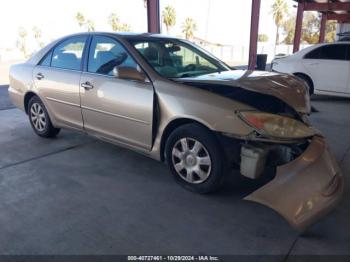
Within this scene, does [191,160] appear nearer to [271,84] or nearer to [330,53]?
[271,84]

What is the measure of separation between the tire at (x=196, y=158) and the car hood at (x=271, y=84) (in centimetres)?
50

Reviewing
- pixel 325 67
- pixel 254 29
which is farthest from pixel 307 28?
pixel 325 67

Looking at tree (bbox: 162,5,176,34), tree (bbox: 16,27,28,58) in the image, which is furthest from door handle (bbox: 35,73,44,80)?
tree (bbox: 162,5,176,34)

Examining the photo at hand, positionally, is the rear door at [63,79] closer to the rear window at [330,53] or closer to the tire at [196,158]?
the tire at [196,158]

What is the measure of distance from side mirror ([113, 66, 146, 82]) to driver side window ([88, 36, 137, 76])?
16 cm

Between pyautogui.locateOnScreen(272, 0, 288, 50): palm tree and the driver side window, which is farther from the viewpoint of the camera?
pyautogui.locateOnScreen(272, 0, 288, 50): palm tree

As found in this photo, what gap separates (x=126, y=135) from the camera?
11.5 feet

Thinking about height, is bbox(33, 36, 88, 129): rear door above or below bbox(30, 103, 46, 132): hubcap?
above

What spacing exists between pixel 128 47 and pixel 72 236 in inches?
78.2

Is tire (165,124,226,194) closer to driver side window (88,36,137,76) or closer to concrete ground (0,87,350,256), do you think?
concrete ground (0,87,350,256)

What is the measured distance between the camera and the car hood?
2936 mm

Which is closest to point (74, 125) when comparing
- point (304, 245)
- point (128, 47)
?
point (128, 47)

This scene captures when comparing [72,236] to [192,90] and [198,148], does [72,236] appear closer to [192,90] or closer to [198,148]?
[198,148]

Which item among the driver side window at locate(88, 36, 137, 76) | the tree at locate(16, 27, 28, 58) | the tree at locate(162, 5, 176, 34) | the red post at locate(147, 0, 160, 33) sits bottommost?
the tree at locate(16, 27, 28, 58)
